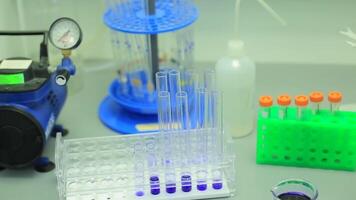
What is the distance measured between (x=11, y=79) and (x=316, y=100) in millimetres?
637

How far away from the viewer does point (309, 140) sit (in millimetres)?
1160

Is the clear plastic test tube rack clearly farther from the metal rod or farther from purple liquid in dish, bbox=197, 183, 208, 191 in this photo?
the metal rod

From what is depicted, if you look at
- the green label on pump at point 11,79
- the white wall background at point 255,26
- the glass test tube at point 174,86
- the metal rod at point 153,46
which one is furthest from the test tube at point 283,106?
the green label on pump at point 11,79

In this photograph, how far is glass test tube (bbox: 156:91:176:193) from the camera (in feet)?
3.63

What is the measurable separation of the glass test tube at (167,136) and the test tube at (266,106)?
195mm

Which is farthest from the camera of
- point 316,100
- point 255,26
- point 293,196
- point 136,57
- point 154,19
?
point 255,26

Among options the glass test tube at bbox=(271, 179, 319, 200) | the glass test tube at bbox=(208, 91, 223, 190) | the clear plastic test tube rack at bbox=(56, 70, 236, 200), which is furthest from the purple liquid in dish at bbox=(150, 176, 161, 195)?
the glass test tube at bbox=(271, 179, 319, 200)

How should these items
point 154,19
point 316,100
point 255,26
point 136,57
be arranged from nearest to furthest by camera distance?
point 316,100 → point 154,19 → point 136,57 → point 255,26

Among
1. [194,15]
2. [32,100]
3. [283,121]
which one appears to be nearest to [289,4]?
[194,15]

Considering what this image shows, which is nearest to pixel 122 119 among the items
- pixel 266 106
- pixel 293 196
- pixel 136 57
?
pixel 136 57

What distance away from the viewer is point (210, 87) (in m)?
1.13

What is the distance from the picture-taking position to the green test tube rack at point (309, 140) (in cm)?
114

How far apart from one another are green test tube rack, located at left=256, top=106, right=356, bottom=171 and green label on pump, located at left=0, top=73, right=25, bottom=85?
507mm

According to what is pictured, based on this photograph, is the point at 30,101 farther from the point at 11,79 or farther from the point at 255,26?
the point at 255,26
